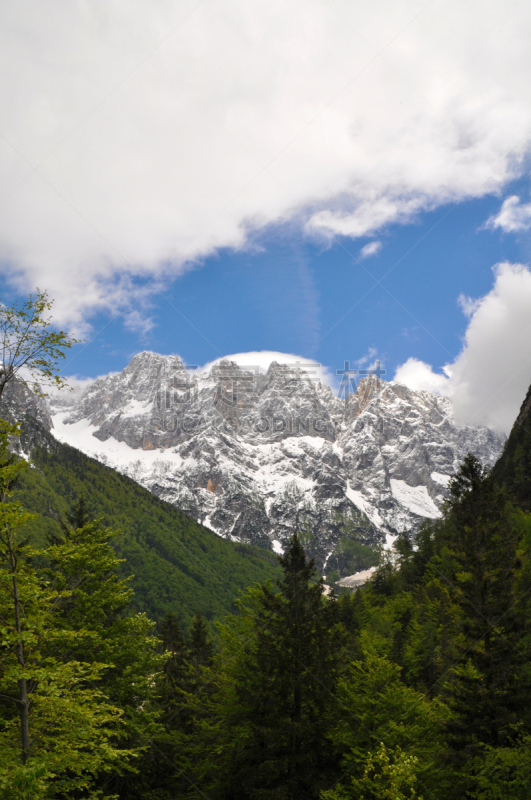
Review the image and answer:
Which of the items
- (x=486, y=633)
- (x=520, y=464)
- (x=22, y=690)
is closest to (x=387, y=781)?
(x=486, y=633)

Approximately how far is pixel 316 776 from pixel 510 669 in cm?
899

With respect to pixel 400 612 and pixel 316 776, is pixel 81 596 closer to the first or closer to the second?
pixel 316 776

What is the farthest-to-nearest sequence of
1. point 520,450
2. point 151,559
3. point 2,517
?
point 151,559
point 520,450
point 2,517

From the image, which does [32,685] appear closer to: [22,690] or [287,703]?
[22,690]

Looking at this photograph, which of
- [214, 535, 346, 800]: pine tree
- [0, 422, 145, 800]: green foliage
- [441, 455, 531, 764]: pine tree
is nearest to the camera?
[0, 422, 145, 800]: green foliage

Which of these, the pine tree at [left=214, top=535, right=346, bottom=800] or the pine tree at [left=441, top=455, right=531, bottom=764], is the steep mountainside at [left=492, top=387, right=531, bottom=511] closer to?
the pine tree at [left=441, top=455, right=531, bottom=764]

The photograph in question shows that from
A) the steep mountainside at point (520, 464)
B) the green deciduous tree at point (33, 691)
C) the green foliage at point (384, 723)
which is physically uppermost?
the steep mountainside at point (520, 464)

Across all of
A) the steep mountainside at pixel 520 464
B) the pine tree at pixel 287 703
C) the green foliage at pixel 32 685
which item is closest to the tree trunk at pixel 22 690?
the green foliage at pixel 32 685

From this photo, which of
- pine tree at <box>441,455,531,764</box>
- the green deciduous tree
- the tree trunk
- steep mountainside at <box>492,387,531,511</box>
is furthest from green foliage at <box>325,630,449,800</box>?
steep mountainside at <box>492,387,531,511</box>

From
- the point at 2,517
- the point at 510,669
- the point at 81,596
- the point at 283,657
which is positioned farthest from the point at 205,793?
the point at 2,517

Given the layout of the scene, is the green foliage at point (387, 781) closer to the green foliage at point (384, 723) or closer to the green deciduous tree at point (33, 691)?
the green foliage at point (384, 723)

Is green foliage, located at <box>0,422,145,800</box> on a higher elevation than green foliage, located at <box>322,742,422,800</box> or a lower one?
higher

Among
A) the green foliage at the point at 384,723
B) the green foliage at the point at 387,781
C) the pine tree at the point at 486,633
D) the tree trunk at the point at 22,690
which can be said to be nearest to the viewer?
the tree trunk at the point at 22,690

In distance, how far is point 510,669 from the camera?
18.8 m
